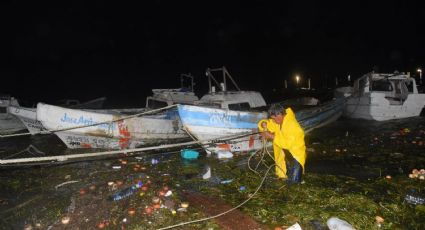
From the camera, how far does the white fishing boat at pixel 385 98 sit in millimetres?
15211

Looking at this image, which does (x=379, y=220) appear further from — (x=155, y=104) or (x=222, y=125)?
(x=155, y=104)

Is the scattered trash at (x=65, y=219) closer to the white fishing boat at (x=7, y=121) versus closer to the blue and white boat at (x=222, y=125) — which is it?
the blue and white boat at (x=222, y=125)

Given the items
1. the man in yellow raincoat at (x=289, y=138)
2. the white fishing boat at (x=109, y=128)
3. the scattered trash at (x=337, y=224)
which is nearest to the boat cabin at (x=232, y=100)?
the white fishing boat at (x=109, y=128)

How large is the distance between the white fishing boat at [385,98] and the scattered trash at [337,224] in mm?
12011

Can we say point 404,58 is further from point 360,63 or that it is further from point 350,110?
point 350,110

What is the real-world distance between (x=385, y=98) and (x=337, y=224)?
503 inches

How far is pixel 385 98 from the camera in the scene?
50.5 ft

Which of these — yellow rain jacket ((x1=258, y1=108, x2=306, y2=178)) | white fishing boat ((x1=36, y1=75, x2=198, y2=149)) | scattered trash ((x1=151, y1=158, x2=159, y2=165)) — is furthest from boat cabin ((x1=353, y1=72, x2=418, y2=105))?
scattered trash ((x1=151, y1=158, x2=159, y2=165))

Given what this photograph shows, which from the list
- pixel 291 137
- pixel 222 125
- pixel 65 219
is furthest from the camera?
pixel 222 125

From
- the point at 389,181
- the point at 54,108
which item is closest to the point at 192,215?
the point at 389,181

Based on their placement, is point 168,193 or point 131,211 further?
point 168,193

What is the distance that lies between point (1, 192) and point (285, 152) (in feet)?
20.4

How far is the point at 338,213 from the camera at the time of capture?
5.09 meters

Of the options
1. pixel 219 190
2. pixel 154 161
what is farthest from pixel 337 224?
pixel 154 161
